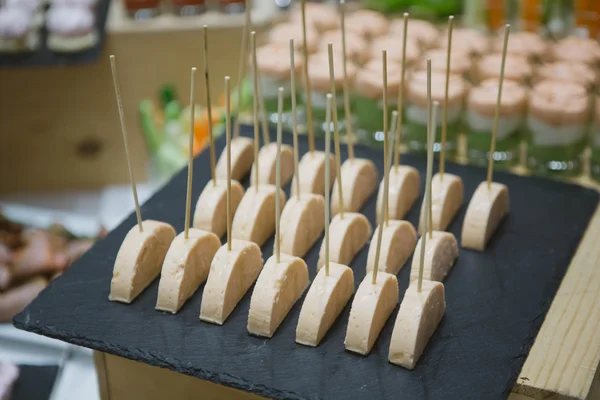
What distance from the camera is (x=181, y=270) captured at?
1684 mm

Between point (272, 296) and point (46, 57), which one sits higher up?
point (46, 57)

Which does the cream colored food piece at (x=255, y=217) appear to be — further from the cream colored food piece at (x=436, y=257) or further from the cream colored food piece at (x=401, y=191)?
the cream colored food piece at (x=436, y=257)

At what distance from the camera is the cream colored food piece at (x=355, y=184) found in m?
1.98

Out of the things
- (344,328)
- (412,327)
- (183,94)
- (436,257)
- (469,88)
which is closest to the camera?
(412,327)

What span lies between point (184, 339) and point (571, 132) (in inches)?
45.3

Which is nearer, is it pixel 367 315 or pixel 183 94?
pixel 367 315

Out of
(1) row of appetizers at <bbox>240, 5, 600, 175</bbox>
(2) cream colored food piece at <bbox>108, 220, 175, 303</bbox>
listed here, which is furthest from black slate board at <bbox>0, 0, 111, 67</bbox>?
(2) cream colored food piece at <bbox>108, 220, 175, 303</bbox>

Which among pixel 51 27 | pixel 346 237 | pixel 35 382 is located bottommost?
pixel 35 382

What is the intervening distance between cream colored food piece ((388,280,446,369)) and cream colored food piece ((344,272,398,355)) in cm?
5

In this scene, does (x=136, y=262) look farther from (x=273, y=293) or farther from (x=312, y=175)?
(x=312, y=175)

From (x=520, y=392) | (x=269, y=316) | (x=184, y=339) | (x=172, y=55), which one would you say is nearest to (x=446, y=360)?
(x=520, y=392)

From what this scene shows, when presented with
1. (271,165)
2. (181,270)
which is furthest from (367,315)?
(271,165)

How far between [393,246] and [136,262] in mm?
536

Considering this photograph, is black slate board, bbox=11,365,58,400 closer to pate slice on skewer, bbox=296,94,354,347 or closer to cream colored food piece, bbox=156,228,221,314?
cream colored food piece, bbox=156,228,221,314
